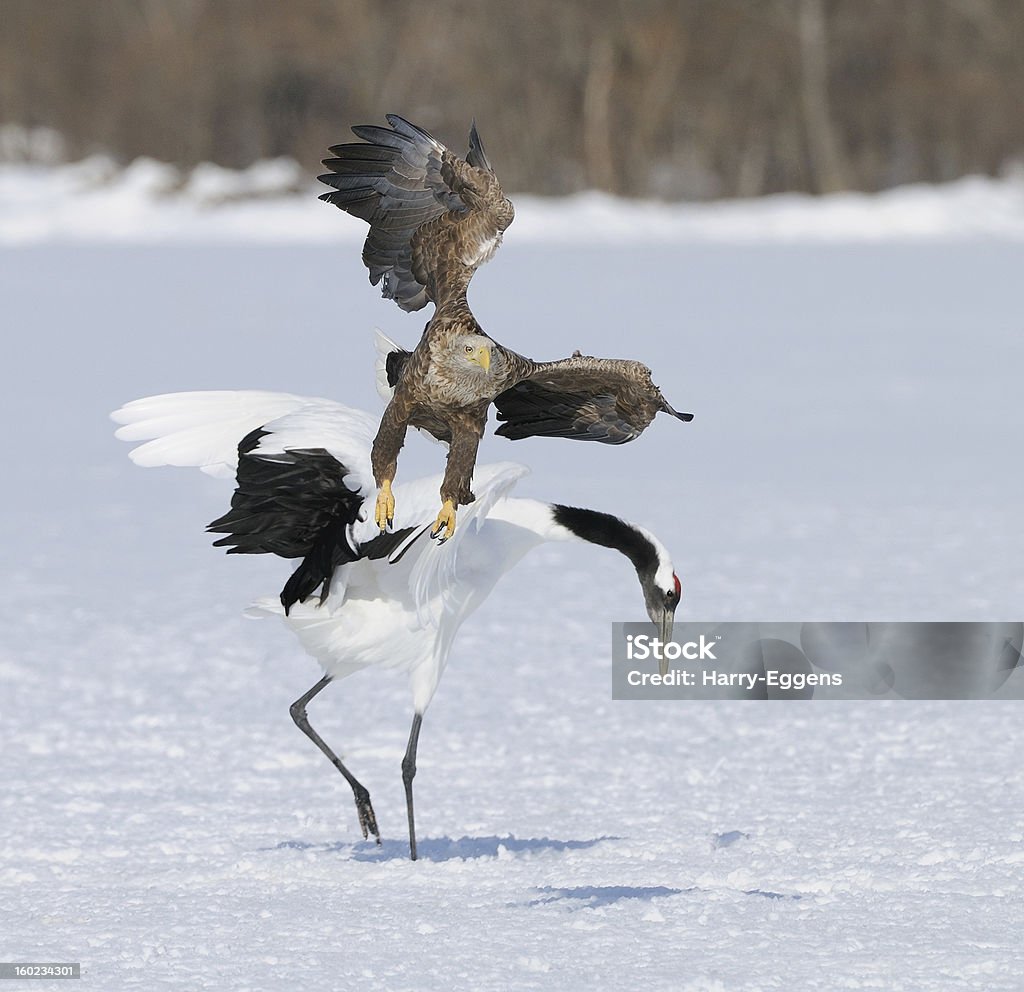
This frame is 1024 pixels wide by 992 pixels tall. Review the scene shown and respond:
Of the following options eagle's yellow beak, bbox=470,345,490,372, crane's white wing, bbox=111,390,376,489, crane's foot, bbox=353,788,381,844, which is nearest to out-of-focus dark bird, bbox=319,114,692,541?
eagle's yellow beak, bbox=470,345,490,372

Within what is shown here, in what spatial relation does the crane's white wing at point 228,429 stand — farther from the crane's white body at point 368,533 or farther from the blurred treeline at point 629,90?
the blurred treeline at point 629,90

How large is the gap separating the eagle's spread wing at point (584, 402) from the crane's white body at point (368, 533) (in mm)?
513

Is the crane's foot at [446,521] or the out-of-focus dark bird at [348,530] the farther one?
the out-of-focus dark bird at [348,530]

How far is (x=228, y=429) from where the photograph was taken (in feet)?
16.7

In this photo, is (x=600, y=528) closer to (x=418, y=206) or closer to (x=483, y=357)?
(x=418, y=206)

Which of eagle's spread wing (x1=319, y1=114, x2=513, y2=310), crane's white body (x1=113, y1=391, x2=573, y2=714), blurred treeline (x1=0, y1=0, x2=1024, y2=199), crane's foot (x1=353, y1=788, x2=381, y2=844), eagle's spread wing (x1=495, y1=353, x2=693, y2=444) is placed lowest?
crane's foot (x1=353, y1=788, x2=381, y2=844)

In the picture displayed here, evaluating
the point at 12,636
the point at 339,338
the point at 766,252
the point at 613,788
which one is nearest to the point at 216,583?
the point at 12,636

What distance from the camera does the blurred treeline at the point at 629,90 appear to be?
33.1m

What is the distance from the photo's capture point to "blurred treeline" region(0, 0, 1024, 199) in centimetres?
3306

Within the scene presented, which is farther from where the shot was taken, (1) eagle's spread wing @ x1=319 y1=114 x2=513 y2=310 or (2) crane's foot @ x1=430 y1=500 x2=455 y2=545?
(1) eagle's spread wing @ x1=319 y1=114 x2=513 y2=310

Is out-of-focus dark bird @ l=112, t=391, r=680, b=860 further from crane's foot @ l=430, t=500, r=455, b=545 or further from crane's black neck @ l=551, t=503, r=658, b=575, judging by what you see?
crane's foot @ l=430, t=500, r=455, b=545

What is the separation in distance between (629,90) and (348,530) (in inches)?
1180

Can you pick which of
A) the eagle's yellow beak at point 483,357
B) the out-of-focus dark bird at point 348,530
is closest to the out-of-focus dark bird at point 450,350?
the eagle's yellow beak at point 483,357

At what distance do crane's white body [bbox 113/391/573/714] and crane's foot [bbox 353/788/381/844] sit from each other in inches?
14.4
